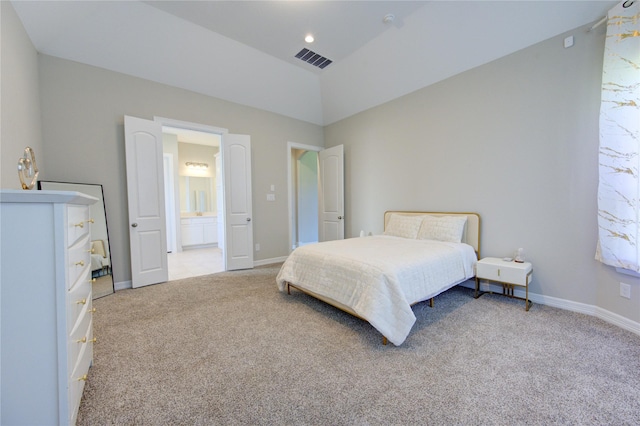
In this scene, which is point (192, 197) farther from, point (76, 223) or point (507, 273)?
point (507, 273)

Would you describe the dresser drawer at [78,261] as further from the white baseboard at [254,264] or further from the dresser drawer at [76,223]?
the white baseboard at [254,264]

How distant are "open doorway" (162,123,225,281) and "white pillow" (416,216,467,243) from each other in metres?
3.95

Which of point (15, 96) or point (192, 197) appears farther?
point (192, 197)

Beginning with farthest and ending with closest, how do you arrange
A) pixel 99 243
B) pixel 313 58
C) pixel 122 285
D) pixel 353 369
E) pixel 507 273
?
1. pixel 313 58
2. pixel 122 285
3. pixel 99 243
4. pixel 507 273
5. pixel 353 369

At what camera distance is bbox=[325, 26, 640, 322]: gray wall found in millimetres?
2408

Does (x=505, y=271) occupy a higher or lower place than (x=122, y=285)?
higher

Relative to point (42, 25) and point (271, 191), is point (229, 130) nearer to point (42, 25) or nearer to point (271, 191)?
point (271, 191)

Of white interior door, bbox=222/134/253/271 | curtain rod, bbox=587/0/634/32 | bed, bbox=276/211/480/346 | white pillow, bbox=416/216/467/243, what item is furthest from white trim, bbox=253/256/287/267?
curtain rod, bbox=587/0/634/32

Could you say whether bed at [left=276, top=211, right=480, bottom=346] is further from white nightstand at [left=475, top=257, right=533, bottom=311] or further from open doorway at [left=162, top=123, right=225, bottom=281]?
open doorway at [left=162, top=123, right=225, bottom=281]

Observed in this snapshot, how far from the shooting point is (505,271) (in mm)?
2623

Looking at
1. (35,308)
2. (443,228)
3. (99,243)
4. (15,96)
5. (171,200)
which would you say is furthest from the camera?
(171,200)

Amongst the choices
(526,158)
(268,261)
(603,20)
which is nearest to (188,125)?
(268,261)

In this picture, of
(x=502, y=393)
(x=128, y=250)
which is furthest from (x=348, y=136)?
(x=502, y=393)

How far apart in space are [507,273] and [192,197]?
690 centimetres
